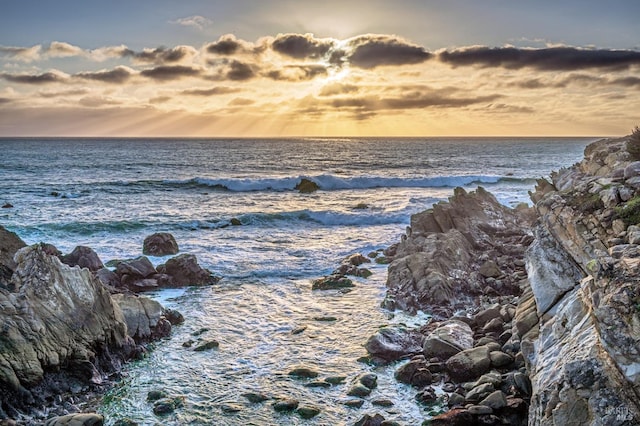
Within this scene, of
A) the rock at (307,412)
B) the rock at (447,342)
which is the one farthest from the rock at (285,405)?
the rock at (447,342)

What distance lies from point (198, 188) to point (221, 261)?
35.0m

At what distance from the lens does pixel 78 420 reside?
403 inches

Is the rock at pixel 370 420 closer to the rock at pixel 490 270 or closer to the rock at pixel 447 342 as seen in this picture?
the rock at pixel 447 342

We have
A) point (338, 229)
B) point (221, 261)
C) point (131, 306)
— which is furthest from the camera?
point (338, 229)

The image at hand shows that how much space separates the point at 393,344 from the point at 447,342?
62.1 inches

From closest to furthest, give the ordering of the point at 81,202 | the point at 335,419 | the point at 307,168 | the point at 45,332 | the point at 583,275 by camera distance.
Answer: the point at 583,275 → the point at 335,419 → the point at 45,332 → the point at 81,202 → the point at 307,168

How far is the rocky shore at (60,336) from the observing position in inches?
422

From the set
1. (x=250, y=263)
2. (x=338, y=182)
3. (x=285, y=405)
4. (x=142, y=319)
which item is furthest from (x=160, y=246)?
(x=338, y=182)

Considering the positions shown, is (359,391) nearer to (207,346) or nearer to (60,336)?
(207,346)

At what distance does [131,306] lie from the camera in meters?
15.4

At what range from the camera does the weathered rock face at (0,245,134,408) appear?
10953mm

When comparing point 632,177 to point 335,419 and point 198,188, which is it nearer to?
point 335,419

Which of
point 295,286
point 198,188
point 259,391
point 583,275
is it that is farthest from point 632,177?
point 198,188

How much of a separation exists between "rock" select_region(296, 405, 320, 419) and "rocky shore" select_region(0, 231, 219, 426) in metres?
4.29
